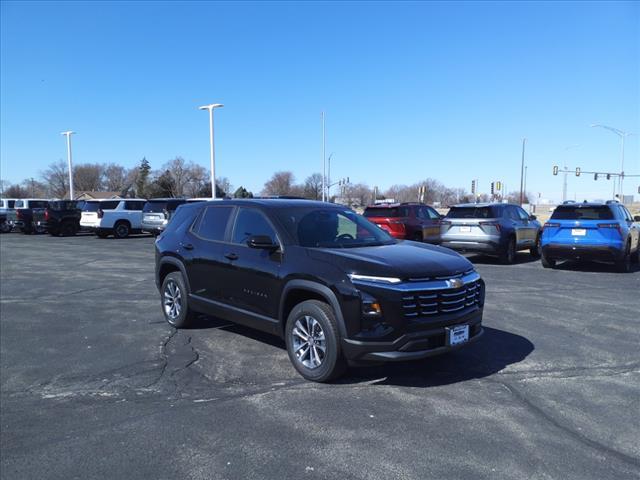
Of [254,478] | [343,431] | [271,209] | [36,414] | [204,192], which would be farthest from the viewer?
[204,192]

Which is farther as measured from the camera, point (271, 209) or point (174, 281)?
point (174, 281)

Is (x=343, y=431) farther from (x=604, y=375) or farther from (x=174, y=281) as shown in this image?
(x=174, y=281)

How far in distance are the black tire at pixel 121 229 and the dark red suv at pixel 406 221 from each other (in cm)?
1511

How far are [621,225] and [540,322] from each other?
6.39 m

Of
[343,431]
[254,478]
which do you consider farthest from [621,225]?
[254,478]

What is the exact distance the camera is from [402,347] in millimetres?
4430

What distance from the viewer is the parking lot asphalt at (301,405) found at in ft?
11.2

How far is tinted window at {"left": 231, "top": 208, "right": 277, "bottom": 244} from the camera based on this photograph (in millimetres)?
5605

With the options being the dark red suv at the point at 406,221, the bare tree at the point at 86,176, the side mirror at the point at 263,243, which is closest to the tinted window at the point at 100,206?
the dark red suv at the point at 406,221

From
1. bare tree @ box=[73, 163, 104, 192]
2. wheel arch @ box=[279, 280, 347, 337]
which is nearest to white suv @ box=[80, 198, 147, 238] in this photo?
wheel arch @ box=[279, 280, 347, 337]

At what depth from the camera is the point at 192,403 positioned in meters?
4.47

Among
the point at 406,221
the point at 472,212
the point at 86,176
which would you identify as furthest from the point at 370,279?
the point at 86,176

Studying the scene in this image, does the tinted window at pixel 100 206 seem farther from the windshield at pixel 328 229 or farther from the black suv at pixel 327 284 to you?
the windshield at pixel 328 229

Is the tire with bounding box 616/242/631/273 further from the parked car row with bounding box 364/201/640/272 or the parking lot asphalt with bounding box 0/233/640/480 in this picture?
the parking lot asphalt with bounding box 0/233/640/480
